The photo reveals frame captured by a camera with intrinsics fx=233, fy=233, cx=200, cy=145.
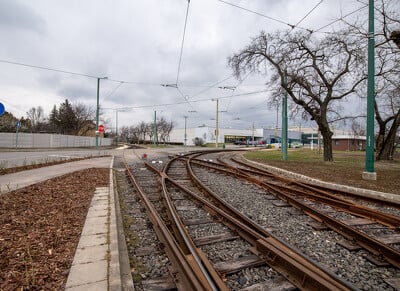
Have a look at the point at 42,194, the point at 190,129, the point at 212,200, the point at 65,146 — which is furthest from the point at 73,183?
the point at 190,129

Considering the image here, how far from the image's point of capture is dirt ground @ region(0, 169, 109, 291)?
2646mm

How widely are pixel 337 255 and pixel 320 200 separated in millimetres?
3183

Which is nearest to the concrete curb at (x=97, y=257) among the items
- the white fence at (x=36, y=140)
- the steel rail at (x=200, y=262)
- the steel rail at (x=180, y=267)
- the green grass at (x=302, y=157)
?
the steel rail at (x=180, y=267)

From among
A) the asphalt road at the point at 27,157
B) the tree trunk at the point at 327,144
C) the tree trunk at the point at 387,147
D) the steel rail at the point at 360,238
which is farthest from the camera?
the tree trunk at the point at 387,147

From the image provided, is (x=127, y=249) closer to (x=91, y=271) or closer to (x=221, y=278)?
(x=91, y=271)

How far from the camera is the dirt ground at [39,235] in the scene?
2646mm

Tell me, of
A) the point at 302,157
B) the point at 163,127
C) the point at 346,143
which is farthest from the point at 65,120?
the point at 346,143

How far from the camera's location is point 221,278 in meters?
2.79

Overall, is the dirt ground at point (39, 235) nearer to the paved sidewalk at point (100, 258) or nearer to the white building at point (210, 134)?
the paved sidewalk at point (100, 258)

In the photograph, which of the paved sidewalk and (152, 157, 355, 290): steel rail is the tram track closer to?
(152, 157, 355, 290): steel rail

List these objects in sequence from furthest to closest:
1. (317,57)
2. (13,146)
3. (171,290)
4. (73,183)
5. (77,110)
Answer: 1. (77,110)
2. (13,146)
3. (317,57)
4. (73,183)
5. (171,290)

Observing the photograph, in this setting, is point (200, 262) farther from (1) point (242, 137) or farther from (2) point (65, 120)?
(1) point (242, 137)

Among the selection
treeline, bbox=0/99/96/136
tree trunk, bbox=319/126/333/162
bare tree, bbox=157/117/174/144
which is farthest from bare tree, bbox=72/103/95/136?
tree trunk, bbox=319/126/333/162

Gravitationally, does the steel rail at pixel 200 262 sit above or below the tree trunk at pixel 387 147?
below
